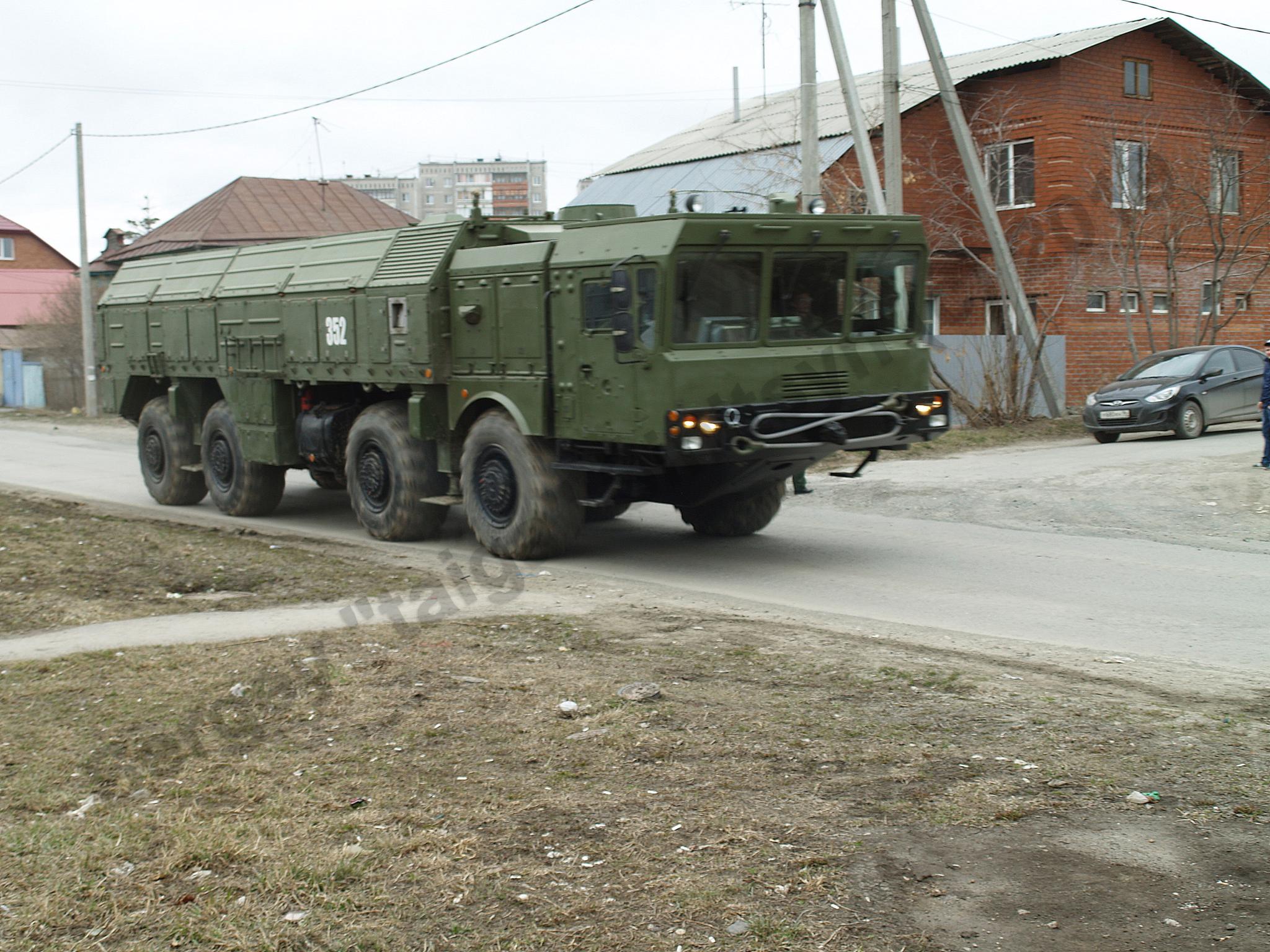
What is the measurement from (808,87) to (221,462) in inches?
348

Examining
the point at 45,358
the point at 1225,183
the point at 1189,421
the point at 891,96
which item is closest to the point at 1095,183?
the point at 1225,183

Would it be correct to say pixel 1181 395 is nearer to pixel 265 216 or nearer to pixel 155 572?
pixel 155 572

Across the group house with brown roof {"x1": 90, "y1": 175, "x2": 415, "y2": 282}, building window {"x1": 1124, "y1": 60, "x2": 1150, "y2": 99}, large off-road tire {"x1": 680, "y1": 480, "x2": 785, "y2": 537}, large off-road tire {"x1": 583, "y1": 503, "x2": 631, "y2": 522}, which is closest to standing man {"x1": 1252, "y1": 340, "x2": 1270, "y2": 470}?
large off-road tire {"x1": 680, "y1": 480, "x2": 785, "y2": 537}

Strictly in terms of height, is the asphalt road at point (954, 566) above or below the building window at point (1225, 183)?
below

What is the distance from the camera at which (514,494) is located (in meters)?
11.3

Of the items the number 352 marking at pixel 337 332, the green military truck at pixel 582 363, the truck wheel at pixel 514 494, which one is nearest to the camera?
the green military truck at pixel 582 363

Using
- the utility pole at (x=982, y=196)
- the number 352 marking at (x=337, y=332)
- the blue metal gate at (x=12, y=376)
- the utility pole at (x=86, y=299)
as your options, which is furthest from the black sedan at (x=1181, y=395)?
the blue metal gate at (x=12, y=376)

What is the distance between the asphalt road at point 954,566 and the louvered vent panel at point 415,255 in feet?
8.25

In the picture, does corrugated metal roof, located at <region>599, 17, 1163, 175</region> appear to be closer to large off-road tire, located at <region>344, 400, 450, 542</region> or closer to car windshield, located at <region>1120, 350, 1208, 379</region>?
car windshield, located at <region>1120, 350, 1208, 379</region>

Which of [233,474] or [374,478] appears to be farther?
[233,474]

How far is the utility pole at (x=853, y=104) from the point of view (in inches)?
724

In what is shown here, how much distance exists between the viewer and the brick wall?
27.4 m

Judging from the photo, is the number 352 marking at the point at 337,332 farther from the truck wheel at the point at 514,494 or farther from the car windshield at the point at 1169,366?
the car windshield at the point at 1169,366

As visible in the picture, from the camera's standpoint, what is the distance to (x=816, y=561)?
1116 cm
